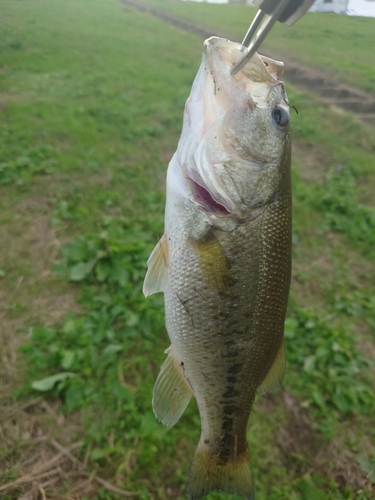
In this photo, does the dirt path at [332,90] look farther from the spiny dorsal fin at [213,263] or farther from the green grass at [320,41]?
the spiny dorsal fin at [213,263]

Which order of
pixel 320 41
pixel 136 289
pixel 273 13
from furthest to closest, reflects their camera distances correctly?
1. pixel 320 41
2. pixel 136 289
3. pixel 273 13

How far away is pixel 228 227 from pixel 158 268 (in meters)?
0.35

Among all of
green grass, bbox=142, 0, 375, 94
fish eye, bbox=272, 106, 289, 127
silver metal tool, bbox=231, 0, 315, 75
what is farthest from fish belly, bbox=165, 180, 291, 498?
green grass, bbox=142, 0, 375, 94

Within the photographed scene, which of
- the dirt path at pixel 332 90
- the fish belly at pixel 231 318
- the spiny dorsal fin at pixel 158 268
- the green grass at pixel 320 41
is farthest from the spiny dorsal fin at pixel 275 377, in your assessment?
the dirt path at pixel 332 90

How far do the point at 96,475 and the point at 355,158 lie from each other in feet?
19.7

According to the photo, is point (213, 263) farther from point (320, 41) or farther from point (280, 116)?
point (320, 41)

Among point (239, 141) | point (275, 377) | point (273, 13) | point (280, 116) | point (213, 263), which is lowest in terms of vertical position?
point (275, 377)

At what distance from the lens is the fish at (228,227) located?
135cm

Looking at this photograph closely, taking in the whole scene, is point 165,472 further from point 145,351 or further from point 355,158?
point 355,158

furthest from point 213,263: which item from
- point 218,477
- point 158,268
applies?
point 218,477

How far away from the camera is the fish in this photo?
1.35 m

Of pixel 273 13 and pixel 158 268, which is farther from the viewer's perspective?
pixel 158 268

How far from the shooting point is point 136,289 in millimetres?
3281

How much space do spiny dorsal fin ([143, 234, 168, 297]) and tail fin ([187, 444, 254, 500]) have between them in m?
0.79
